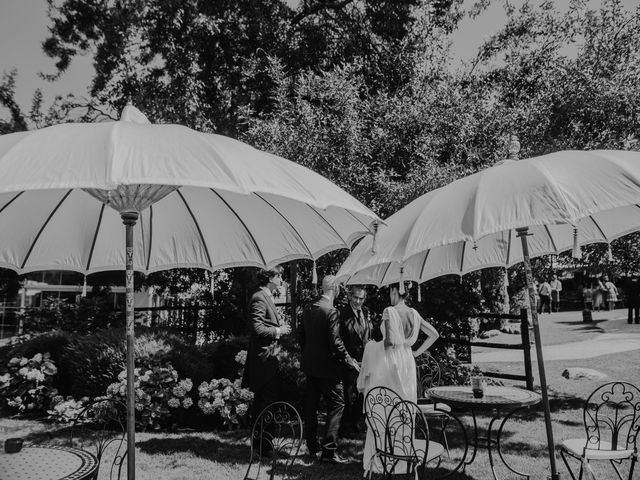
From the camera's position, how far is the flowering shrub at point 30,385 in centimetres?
835

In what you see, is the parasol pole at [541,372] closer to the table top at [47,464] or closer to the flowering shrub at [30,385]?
the table top at [47,464]

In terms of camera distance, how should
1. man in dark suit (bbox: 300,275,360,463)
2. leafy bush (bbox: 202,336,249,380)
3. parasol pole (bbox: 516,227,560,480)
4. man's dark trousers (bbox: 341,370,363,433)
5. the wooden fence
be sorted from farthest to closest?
1. the wooden fence
2. leafy bush (bbox: 202,336,249,380)
3. man's dark trousers (bbox: 341,370,363,433)
4. man in dark suit (bbox: 300,275,360,463)
5. parasol pole (bbox: 516,227,560,480)

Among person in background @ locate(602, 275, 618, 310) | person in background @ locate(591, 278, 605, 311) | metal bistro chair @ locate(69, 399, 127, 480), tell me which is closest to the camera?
metal bistro chair @ locate(69, 399, 127, 480)

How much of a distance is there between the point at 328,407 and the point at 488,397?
5.83ft

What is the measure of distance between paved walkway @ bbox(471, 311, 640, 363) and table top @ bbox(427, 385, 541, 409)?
9.03 metres

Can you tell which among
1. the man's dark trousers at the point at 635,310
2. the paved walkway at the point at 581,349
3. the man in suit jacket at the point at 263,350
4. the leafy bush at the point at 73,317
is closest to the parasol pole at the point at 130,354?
the man in suit jacket at the point at 263,350

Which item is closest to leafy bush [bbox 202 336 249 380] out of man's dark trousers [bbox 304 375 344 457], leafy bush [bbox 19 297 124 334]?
man's dark trousers [bbox 304 375 344 457]

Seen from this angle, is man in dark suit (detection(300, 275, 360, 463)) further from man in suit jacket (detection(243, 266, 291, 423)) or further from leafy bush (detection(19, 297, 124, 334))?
leafy bush (detection(19, 297, 124, 334))

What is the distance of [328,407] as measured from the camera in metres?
6.11

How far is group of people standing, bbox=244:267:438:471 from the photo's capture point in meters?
5.71

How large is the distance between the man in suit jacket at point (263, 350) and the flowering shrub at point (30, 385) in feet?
13.5

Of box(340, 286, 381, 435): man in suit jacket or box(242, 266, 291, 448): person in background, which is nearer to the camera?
box(242, 266, 291, 448): person in background

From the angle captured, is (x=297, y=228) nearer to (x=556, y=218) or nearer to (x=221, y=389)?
(x=556, y=218)

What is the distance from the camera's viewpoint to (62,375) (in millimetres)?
8812
